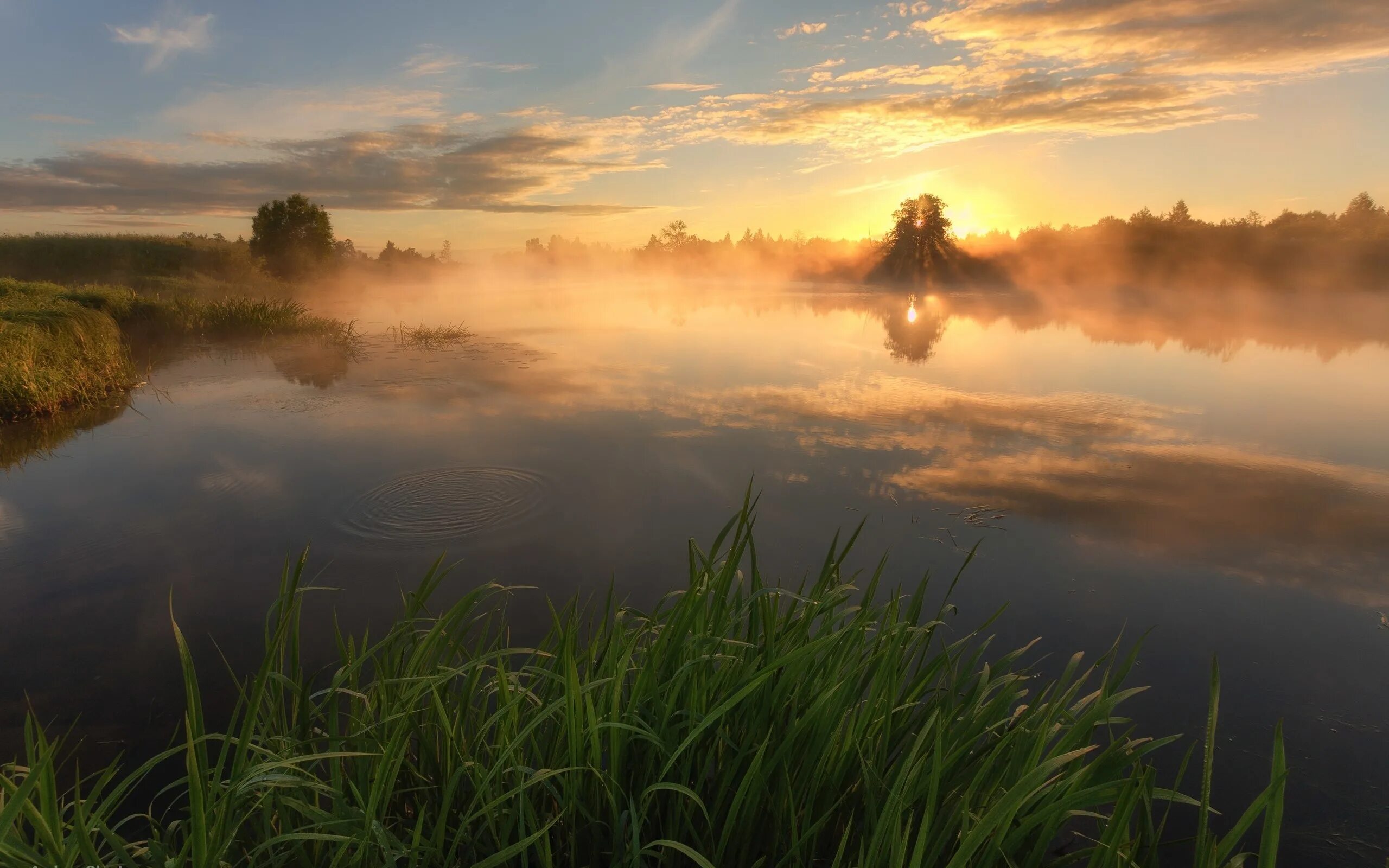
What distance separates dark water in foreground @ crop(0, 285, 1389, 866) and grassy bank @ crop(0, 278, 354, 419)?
2.79 feet

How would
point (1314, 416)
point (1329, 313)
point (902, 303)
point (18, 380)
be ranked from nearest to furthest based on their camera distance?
point (18, 380) → point (1314, 416) → point (1329, 313) → point (902, 303)

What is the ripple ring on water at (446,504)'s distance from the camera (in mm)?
6090

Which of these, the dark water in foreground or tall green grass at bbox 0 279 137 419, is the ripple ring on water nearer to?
the dark water in foreground

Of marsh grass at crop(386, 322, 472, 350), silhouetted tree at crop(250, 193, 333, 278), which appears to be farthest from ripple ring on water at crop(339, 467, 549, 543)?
silhouetted tree at crop(250, 193, 333, 278)

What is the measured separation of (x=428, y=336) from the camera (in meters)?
17.5

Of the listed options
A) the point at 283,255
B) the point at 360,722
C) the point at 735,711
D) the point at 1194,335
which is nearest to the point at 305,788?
the point at 360,722

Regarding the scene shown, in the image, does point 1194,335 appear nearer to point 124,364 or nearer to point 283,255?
point 124,364

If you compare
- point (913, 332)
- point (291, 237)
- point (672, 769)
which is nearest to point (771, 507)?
point (672, 769)

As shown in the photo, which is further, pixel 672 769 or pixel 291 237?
pixel 291 237

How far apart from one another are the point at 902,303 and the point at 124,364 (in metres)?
28.4

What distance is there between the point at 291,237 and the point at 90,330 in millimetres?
31847

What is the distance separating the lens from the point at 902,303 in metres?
31.5

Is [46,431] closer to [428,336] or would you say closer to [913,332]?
[428,336]

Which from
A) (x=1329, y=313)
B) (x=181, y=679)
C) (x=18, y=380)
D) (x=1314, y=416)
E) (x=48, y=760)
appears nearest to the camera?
(x=48, y=760)
